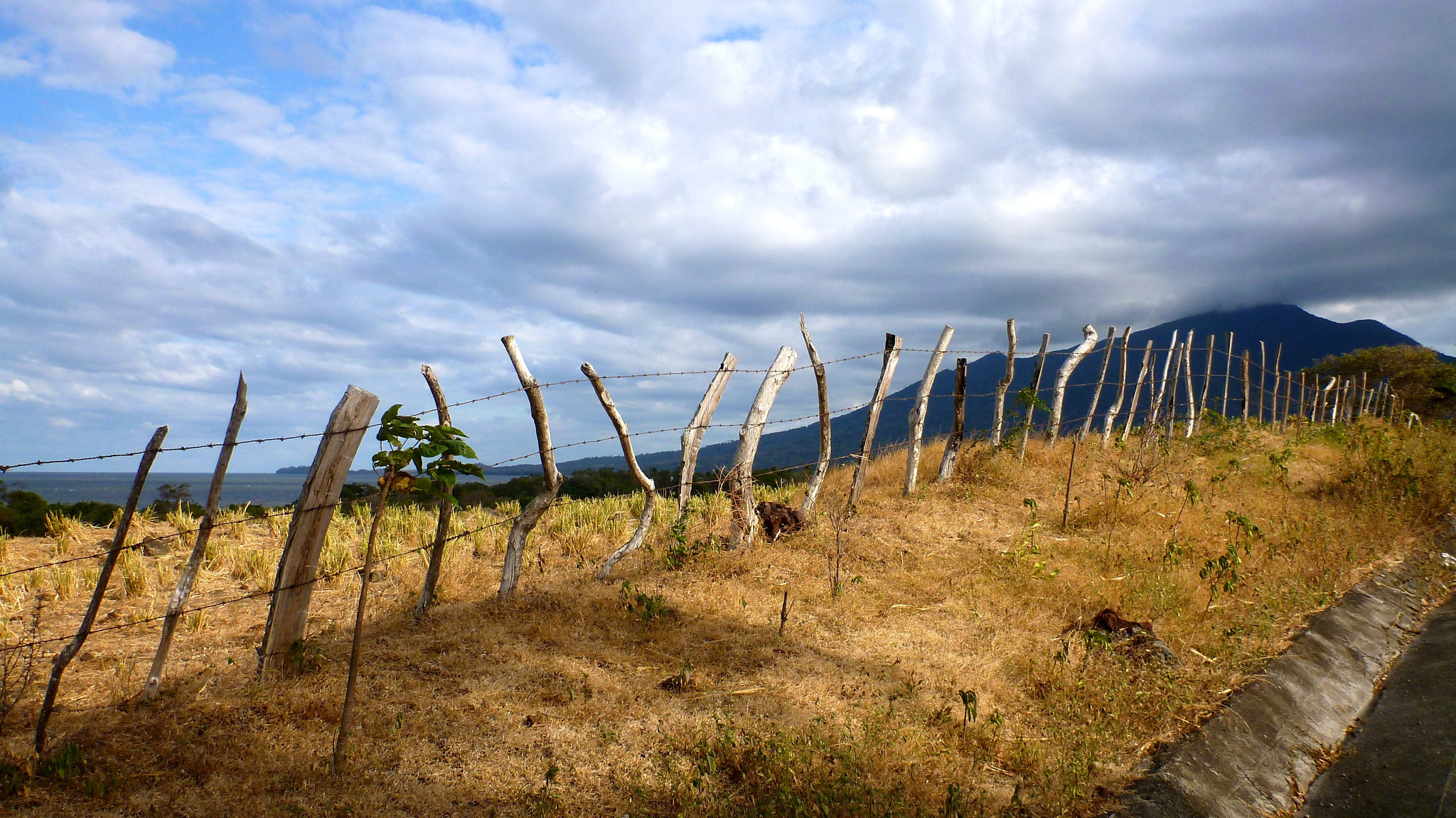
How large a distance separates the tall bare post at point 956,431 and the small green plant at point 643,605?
5.02m

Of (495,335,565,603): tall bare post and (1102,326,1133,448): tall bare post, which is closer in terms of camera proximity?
(495,335,565,603): tall bare post

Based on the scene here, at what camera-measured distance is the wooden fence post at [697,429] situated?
22.3ft

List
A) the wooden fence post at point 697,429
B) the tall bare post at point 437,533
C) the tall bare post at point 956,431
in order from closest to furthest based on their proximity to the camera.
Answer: the tall bare post at point 437,533, the wooden fence post at point 697,429, the tall bare post at point 956,431

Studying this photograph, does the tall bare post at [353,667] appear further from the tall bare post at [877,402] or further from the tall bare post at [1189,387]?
the tall bare post at [1189,387]

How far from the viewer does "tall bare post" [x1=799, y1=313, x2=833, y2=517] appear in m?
7.57

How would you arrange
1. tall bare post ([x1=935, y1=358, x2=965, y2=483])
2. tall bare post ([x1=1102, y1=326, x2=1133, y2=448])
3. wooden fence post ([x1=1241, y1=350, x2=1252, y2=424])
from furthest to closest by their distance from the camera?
wooden fence post ([x1=1241, y1=350, x2=1252, y2=424])
tall bare post ([x1=1102, y1=326, x2=1133, y2=448])
tall bare post ([x1=935, y1=358, x2=965, y2=483])

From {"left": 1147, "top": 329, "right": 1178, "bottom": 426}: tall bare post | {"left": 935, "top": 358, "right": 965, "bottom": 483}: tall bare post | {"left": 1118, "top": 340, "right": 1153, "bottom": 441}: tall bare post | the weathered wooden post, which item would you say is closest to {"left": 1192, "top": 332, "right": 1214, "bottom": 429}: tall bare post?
{"left": 1147, "top": 329, "right": 1178, "bottom": 426}: tall bare post

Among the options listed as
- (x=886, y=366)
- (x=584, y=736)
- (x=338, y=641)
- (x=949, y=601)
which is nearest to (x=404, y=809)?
(x=584, y=736)

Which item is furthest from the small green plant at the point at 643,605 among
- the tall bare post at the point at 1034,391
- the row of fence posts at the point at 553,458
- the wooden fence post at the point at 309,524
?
the tall bare post at the point at 1034,391

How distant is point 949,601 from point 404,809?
171 inches

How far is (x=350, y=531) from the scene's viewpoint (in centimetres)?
811

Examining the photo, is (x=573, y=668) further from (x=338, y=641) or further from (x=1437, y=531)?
(x=1437, y=531)

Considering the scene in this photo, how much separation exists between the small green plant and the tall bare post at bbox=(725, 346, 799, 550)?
147 centimetres

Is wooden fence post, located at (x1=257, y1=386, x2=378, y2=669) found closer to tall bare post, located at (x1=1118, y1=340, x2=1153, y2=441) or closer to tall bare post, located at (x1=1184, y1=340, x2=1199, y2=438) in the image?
tall bare post, located at (x1=1118, y1=340, x2=1153, y2=441)
